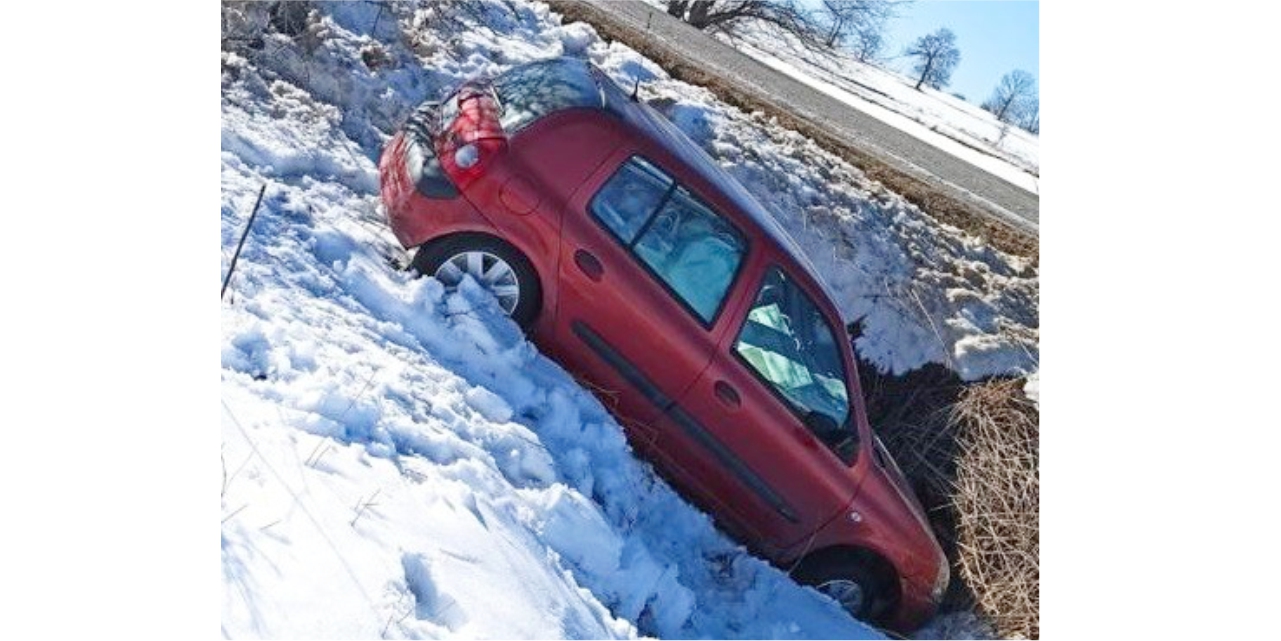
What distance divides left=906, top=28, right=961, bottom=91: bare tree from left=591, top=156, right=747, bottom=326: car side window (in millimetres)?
1273

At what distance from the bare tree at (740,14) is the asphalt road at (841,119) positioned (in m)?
0.11

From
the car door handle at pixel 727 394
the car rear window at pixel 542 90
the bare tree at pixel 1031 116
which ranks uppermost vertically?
the bare tree at pixel 1031 116

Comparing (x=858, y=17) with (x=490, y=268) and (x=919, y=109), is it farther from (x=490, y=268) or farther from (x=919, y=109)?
(x=490, y=268)

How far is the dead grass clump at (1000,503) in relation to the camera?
4387mm

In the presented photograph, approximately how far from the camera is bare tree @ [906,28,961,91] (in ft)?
14.8

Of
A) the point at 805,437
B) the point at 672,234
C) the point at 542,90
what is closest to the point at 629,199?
the point at 672,234

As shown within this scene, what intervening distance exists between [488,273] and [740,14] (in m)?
3.92

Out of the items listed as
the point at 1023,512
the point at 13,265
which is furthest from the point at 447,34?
the point at 1023,512

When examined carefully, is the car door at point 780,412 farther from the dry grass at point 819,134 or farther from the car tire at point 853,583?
the dry grass at point 819,134

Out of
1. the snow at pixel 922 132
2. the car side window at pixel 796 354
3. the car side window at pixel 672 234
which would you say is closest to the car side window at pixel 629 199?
the car side window at pixel 672 234

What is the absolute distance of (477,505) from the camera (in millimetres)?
3146
